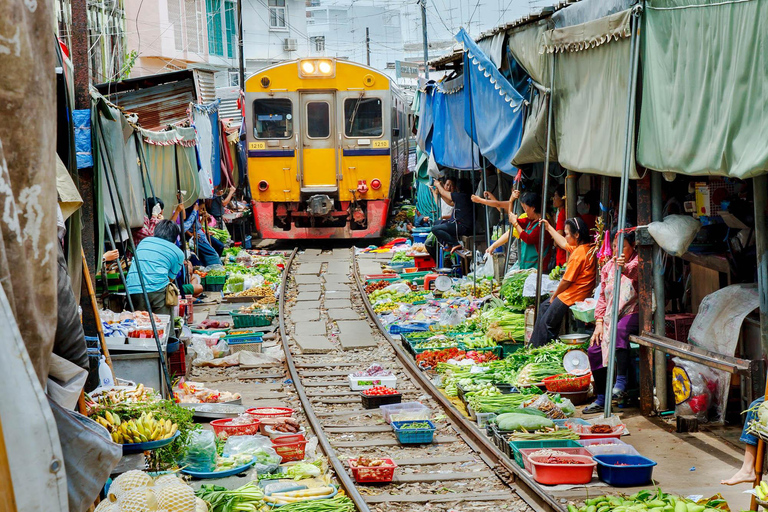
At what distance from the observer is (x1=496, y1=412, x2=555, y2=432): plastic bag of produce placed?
7039mm

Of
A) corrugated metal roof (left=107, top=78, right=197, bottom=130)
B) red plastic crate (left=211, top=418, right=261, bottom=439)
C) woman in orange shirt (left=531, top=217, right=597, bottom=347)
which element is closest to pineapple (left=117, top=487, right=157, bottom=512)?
red plastic crate (left=211, top=418, right=261, bottom=439)

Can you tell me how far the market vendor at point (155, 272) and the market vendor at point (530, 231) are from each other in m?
3.92

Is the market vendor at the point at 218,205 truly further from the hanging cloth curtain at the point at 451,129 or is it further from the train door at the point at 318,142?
the hanging cloth curtain at the point at 451,129

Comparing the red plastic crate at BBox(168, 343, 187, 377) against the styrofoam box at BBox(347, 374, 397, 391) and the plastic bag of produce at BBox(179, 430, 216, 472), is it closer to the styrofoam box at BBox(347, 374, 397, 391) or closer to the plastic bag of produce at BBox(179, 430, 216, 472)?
the styrofoam box at BBox(347, 374, 397, 391)

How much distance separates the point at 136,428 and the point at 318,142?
13.7 meters

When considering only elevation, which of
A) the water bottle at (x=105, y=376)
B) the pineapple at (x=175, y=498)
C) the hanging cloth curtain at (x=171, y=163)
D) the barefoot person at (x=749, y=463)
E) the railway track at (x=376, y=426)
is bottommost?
the railway track at (x=376, y=426)

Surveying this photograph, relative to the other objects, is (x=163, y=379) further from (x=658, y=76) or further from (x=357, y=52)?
(x=357, y=52)

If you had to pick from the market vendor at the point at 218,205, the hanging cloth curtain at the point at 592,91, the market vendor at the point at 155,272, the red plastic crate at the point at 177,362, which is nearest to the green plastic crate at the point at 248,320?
the market vendor at the point at 155,272

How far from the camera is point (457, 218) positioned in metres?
14.7

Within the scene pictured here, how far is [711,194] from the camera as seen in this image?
7.20 meters

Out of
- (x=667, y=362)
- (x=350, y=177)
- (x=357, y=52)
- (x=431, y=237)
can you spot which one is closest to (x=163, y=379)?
(x=667, y=362)

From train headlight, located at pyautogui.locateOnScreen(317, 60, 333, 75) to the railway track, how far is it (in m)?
5.86

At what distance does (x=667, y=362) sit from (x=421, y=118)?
10136mm

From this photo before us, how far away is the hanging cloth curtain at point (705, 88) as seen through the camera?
5430mm
